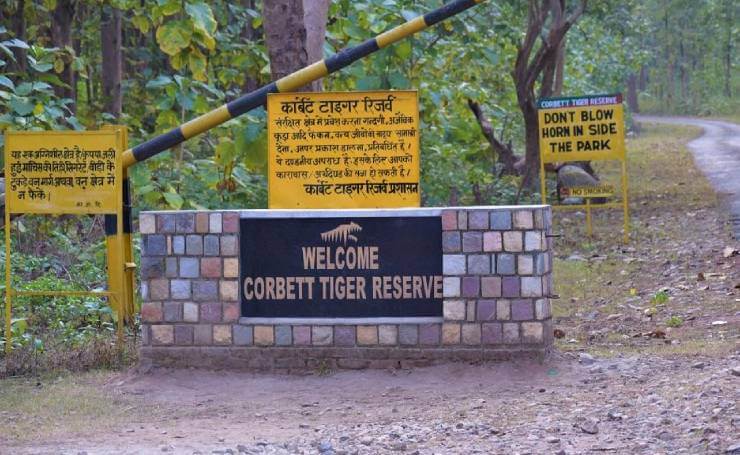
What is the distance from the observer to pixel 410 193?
28.3 ft

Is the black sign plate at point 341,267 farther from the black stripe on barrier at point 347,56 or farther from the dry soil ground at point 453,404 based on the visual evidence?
the black stripe on barrier at point 347,56

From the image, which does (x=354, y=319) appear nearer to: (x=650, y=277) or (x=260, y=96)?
(x=260, y=96)

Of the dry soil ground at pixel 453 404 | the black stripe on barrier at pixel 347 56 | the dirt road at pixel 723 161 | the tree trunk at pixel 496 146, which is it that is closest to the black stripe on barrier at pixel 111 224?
the dry soil ground at pixel 453 404

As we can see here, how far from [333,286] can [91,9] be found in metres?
15.0

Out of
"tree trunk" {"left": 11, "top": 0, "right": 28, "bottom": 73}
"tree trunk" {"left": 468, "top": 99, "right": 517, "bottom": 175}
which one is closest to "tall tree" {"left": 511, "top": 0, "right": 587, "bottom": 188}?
"tree trunk" {"left": 468, "top": 99, "right": 517, "bottom": 175}

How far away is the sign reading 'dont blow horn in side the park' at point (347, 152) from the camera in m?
8.66

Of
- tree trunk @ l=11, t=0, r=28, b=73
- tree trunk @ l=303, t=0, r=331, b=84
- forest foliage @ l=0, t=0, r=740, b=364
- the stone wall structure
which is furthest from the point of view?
tree trunk @ l=11, t=0, r=28, b=73

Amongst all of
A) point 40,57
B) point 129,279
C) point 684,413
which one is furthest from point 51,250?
point 684,413

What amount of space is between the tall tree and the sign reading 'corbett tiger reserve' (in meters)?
5.04

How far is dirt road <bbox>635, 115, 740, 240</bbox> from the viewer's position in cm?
2027

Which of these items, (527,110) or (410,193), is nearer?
(410,193)

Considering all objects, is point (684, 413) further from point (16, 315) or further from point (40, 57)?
point (40, 57)

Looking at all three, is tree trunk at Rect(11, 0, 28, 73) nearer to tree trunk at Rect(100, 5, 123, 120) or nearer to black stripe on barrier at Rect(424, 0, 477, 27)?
tree trunk at Rect(100, 5, 123, 120)

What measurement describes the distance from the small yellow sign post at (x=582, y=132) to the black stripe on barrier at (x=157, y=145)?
8179 millimetres
